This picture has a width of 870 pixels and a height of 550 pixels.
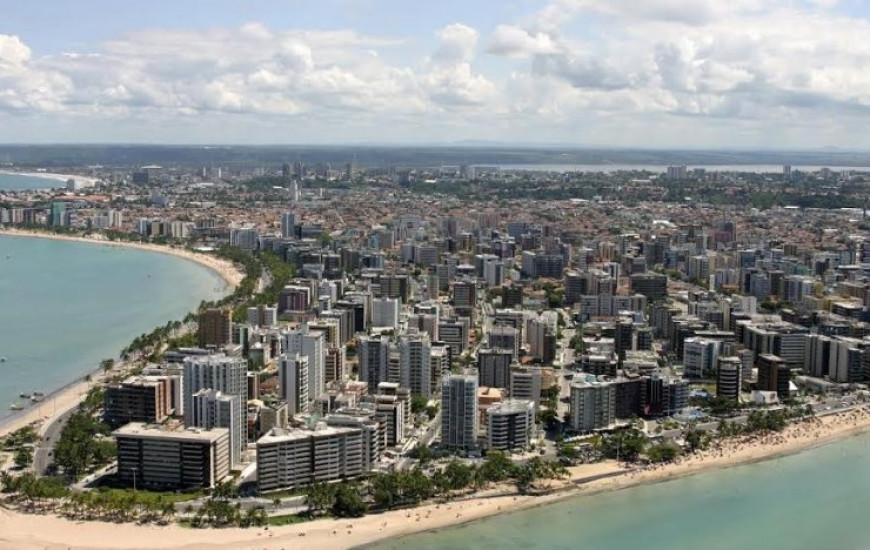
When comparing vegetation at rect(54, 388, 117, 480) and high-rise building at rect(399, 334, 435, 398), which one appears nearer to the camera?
vegetation at rect(54, 388, 117, 480)

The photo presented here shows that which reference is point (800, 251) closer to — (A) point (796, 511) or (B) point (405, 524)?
(A) point (796, 511)

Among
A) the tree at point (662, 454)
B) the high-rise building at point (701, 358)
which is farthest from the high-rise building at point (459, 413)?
the high-rise building at point (701, 358)

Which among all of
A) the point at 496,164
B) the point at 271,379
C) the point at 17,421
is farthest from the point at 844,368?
the point at 496,164

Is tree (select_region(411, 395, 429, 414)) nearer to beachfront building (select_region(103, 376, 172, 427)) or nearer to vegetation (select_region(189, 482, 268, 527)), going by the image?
beachfront building (select_region(103, 376, 172, 427))

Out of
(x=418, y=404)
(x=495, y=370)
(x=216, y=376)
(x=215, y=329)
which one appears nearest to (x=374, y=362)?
(x=418, y=404)

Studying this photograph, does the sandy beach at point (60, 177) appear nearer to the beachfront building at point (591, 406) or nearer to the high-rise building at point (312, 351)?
the high-rise building at point (312, 351)

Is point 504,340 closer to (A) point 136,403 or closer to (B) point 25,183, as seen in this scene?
(A) point 136,403

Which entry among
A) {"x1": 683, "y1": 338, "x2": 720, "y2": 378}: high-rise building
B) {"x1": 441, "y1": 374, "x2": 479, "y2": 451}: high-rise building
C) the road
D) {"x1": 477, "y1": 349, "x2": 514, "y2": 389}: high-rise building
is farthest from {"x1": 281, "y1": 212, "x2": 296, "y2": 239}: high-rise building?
{"x1": 441, "y1": 374, "x2": 479, "y2": 451}: high-rise building
